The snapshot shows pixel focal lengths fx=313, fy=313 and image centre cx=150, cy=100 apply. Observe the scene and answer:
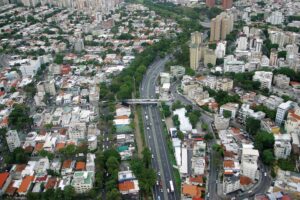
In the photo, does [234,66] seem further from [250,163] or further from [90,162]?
[90,162]

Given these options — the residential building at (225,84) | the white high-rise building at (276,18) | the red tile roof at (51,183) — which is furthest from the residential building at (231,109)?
the white high-rise building at (276,18)

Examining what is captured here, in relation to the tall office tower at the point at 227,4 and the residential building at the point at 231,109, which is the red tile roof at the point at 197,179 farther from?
the tall office tower at the point at 227,4

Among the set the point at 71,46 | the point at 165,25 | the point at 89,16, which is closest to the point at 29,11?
the point at 89,16

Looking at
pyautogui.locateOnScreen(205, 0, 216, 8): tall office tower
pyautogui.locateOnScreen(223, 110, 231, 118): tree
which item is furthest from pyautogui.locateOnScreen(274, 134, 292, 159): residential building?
pyautogui.locateOnScreen(205, 0, 216, 8): tall office tower

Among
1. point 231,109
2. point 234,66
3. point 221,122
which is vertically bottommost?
point 221,122

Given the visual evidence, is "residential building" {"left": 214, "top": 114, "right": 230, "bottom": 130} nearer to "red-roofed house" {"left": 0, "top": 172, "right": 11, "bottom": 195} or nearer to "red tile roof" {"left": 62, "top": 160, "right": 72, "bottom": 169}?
"red tile roof" {"left": 62, "top": 160, "right": 72, "bottom": 169}

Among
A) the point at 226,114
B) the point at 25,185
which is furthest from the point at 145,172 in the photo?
the point at 226,114
